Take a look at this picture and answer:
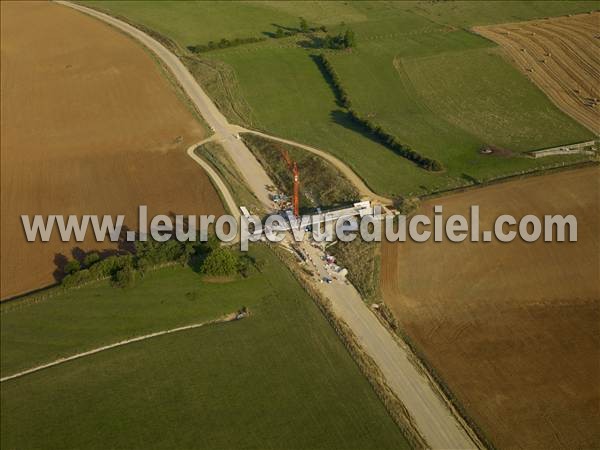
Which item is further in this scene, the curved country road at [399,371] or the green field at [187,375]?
the curved country road at [399,371]

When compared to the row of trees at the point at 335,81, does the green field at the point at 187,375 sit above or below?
below

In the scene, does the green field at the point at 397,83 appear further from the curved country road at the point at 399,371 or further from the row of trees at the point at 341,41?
the curved country road at the point at 399,371

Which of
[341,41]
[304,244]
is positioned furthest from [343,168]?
[341,41]

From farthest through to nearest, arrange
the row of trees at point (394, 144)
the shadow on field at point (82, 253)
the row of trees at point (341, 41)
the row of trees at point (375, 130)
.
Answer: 1. the row of trees at point (341, 41)
2. the row of trees at point (375, 130)
3. the row of trees at point (394, 144)
4. the shadow on field at point (82, 253)

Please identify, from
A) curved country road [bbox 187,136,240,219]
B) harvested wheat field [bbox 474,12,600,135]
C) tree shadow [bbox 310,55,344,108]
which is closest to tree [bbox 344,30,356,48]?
tree shadow [bbox 310,55,344,108]

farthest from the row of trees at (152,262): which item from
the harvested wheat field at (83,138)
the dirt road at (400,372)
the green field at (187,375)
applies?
the dirt road at (400,372)

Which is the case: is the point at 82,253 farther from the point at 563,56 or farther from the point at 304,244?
the point at 563,56

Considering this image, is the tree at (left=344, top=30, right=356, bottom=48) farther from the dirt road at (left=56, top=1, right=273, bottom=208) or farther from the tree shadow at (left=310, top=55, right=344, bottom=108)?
the dirt road at (left=56, top=1, right=273, bottom=208)
